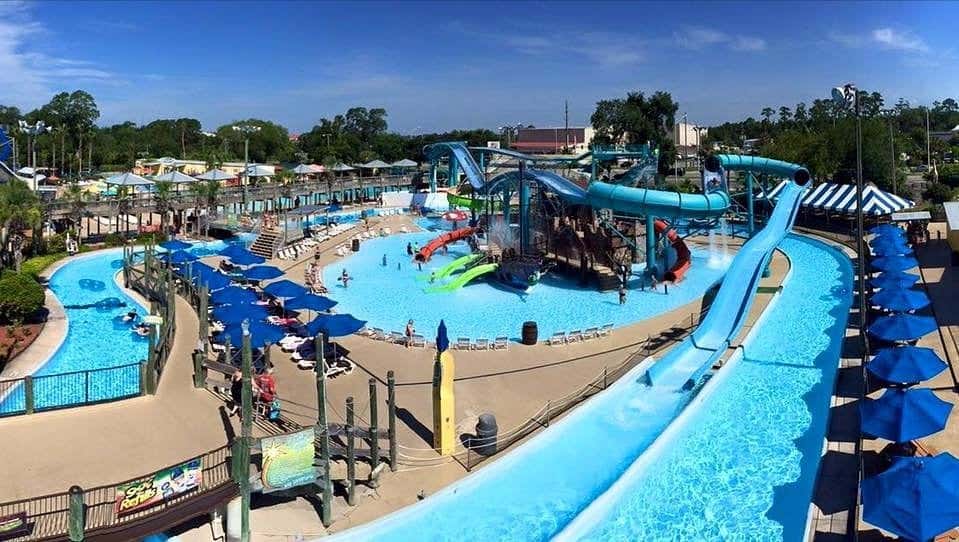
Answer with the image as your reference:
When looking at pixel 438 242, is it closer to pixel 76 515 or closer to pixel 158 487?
pixel 158 487

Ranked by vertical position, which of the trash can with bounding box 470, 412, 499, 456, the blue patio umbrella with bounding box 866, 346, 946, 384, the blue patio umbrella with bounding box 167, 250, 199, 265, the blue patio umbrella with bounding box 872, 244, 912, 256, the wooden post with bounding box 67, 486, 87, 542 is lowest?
the trash can with bounding box 470, 412, 499, 456

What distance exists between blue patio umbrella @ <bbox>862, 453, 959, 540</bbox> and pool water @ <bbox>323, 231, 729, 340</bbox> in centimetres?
1342

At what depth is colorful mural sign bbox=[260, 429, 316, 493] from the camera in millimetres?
11008

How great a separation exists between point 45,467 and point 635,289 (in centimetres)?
2274

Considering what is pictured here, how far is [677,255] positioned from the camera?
32.7 metres

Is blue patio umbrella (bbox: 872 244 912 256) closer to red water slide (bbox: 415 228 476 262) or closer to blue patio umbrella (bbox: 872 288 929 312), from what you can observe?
blue patio umbrella (bbox: 872 288 929 312)

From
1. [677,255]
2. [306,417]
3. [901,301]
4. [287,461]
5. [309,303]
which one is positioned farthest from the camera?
[677,255]

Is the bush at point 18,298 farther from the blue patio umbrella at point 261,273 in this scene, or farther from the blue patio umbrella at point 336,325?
the blue patio umbrella at point 336,325

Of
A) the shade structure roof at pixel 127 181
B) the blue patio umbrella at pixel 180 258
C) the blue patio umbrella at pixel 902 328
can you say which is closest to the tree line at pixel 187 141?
the shade structure roof at pixel 127 181

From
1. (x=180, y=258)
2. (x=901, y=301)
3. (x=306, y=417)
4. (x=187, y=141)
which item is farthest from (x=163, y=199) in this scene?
(x=187, y=141)

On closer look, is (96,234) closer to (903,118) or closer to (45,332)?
(45,332)

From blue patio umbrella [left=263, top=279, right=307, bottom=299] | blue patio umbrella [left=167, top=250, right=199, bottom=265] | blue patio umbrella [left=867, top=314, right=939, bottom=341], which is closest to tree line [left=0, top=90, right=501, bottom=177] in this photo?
blue patio umbrella [left=167, top=250, right=199, bottom=265]

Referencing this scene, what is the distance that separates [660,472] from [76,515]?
32.5ft

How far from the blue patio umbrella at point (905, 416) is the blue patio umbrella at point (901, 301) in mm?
7105
